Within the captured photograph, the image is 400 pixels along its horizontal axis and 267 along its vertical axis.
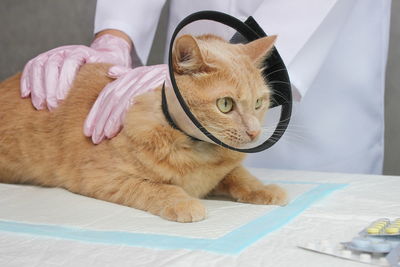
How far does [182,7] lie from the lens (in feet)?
5.60

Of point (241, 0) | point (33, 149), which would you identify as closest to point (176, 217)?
point (33, 149)

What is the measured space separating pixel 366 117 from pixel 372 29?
0.84ft

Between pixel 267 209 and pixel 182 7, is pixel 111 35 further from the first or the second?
pixel 267 209

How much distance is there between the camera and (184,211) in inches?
39.6

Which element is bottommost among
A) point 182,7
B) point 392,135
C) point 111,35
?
point 392,135

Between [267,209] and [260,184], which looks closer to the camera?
[267,209]

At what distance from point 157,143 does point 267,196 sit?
239mm

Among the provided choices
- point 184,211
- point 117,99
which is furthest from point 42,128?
point 184,211

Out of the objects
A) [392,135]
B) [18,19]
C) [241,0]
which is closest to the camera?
[241,0]

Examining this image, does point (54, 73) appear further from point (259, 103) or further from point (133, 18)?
point (259, 103)

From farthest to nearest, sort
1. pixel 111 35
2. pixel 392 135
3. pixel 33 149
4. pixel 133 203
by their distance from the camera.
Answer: pixel 392 135 → pixel 111 35 → pixel 33 149 → pixel 133 203

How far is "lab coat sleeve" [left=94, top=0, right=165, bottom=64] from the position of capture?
1789mm

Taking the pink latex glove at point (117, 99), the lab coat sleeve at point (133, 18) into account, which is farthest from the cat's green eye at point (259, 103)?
the lab coat sleeve at point (133, 18)

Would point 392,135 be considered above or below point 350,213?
below
